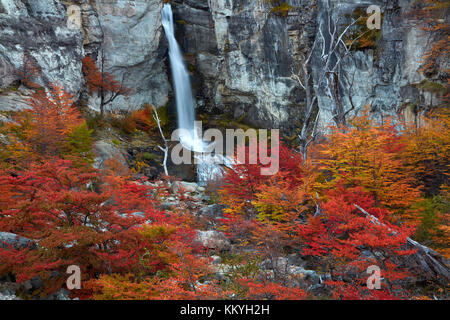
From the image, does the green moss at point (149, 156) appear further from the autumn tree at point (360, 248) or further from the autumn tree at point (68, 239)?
the autumn tree at point (360, 248)

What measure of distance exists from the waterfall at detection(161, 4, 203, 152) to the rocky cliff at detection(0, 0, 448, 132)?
28.7 inches

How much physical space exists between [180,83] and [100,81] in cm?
721

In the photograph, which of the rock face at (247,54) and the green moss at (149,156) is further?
the rock face at (247,54)

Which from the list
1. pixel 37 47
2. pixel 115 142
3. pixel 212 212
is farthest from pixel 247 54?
pixel 212 212

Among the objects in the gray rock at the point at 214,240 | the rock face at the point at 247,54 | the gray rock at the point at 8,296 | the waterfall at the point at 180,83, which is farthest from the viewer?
the waterfall at the point at 180,83

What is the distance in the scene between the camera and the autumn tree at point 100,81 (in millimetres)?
20703

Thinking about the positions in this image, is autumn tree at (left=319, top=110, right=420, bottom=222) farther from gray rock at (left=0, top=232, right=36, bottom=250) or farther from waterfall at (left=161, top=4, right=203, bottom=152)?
waterfall at (left=161, top=4, right=203, bottom=152)

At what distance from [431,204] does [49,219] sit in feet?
33.8

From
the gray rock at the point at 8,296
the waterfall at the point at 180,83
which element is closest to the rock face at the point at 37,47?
the waterfall at the point at 180,83

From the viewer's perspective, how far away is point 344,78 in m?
18.3

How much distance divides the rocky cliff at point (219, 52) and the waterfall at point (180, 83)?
73 centimetres

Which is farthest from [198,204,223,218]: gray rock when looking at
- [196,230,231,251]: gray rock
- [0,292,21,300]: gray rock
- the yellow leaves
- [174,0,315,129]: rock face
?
[174,0,315,129]: rock face
